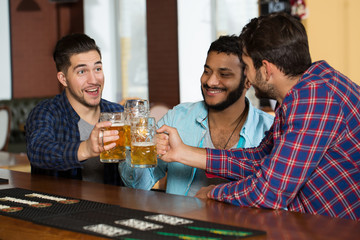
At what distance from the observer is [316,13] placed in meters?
6.14

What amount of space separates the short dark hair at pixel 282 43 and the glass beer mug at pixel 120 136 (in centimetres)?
55

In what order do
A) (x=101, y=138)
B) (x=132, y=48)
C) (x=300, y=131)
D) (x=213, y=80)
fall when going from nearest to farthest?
1. (x=300, y=131)
2. (x=101, y=138)
3. (x=213, y=80)
4. (x=132, y=48)

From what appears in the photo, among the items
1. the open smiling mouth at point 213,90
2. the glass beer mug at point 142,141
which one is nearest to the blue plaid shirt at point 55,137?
the glass beer mug at point 142,141

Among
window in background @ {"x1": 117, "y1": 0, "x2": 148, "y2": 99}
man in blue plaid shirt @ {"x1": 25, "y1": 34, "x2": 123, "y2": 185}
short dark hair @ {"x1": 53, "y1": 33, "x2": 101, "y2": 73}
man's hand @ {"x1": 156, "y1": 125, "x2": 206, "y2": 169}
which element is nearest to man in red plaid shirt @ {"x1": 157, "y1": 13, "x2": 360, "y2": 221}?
man's hand @ {"x1": 156, "y1": 125, "x2": 206, "y2": 169}

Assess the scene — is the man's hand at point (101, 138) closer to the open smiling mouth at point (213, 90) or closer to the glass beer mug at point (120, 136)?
the glass beer mug at point (120, 136)

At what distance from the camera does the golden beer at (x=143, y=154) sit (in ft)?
6.05

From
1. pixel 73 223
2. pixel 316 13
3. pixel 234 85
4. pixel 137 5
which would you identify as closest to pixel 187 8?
pixel 137 5

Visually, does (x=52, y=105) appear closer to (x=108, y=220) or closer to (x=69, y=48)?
(x=69, y=48)

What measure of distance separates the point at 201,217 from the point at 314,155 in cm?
39

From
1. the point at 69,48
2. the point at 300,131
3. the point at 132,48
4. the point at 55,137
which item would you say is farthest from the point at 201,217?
the point at 132,48

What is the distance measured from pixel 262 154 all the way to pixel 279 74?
0.39 metres

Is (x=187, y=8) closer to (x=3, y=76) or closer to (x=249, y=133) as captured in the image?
(x=3, y=76)

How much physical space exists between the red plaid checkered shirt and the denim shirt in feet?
2.50

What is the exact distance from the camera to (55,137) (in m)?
2.65
